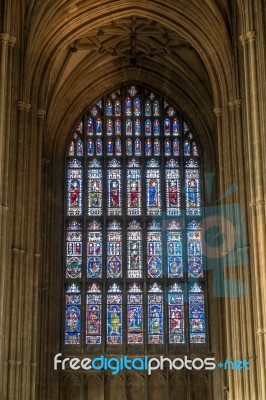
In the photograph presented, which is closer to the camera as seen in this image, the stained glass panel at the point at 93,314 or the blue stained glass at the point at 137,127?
the stained glass panel at the point at 93,314

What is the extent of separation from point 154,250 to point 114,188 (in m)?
2.90

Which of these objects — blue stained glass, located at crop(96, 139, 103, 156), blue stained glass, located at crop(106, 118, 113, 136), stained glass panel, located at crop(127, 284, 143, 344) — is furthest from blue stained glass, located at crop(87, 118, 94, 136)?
stained glass panel, located at crop(127, 284, 143, 344)

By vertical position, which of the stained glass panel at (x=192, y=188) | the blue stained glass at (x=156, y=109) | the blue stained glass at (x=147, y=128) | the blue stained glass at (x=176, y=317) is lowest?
the blue stained glass at (x=176, y=317)

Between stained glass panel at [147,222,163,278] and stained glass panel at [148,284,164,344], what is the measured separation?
1.77ft

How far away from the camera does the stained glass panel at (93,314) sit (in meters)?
31.8

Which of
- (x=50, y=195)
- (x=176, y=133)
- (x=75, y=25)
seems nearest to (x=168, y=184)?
(x=176, y=133)

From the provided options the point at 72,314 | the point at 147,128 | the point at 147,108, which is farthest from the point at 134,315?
the point at 147,108

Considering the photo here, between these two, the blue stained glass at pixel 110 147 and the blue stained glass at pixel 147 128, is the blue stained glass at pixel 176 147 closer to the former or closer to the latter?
the blue stained glass at pixel 147 128

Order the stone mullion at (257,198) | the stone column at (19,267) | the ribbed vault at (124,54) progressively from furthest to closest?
the ribbed vault at (124,54), the stone column at (19,267), the stone mullion at (257,198)

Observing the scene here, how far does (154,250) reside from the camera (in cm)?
3291

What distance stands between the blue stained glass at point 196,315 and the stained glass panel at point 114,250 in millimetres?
2806

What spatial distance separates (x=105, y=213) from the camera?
33.3 m

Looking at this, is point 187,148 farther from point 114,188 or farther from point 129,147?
point 114,188

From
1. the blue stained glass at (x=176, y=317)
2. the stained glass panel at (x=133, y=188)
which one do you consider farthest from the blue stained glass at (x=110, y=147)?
the blue stained glass at (x=176, y=317)
